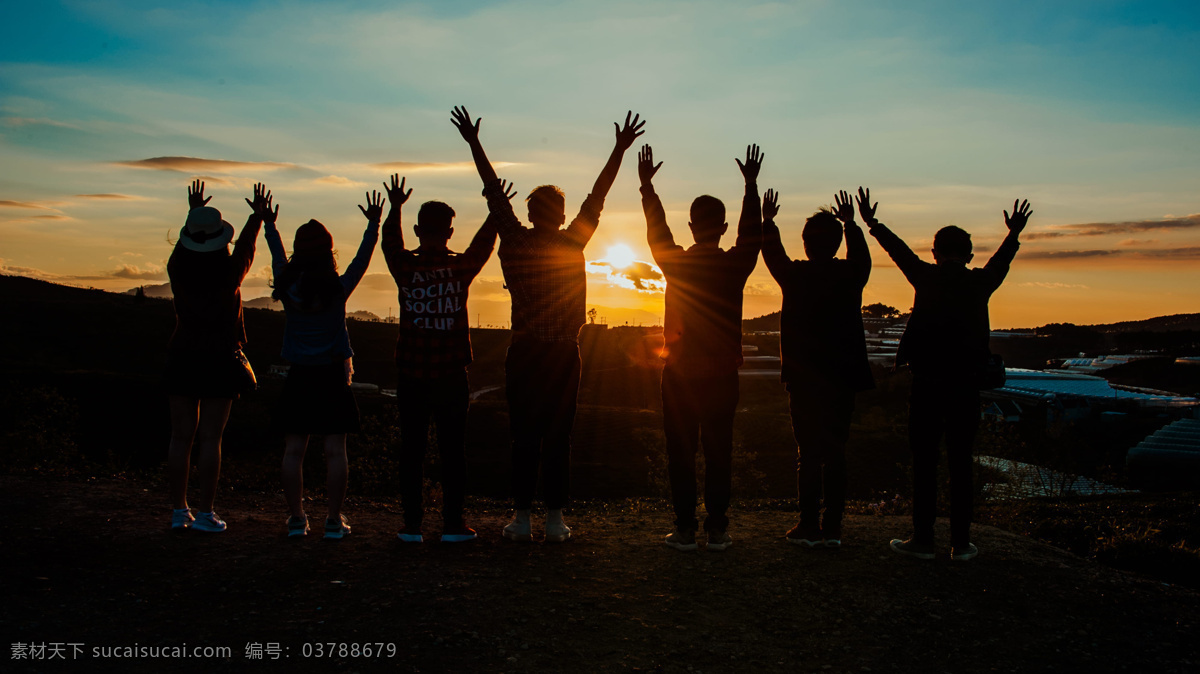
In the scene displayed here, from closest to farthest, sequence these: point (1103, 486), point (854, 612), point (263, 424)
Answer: point (854, 612), point (1103, 486), point (263, 424)

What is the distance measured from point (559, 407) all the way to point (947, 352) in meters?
2.73

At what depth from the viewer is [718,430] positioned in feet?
17.3

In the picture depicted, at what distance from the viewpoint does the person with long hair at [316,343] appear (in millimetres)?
5195

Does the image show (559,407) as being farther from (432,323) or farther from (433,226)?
(433,226)

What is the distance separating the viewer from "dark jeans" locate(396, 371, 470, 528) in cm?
524

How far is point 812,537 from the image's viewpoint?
18.8ft

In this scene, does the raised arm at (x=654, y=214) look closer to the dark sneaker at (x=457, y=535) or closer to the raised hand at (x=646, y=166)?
the raised hand at (x=646, y=166)

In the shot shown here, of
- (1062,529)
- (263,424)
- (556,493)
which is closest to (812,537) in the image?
(556,493)

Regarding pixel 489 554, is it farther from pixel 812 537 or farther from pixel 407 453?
pixel 812 537

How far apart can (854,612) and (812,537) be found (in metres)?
1.24

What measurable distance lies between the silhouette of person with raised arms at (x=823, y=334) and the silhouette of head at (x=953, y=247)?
19.8 inches

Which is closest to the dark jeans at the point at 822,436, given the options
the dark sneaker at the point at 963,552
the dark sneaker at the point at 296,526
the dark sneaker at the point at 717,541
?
the dark sneaker at the point at 717,541

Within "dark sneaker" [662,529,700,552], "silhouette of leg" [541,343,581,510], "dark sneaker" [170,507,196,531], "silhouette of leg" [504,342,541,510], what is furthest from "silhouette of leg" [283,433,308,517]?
"dark sneaker" [662,529,700,552]

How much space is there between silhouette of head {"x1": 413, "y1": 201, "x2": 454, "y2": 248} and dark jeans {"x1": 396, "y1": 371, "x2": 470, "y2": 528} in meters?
0.95
